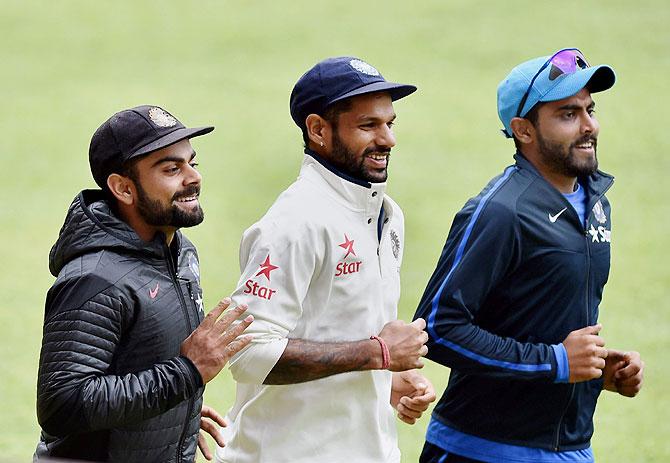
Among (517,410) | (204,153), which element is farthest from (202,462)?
(204,153)

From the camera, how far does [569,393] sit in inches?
173

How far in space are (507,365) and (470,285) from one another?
0.28 m

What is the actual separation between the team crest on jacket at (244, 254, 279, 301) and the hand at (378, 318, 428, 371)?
0.38 metres

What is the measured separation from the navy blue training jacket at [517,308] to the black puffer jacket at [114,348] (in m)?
0.84

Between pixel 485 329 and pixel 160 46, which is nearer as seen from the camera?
pixel 485 329

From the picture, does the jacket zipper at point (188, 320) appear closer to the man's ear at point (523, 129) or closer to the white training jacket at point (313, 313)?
the white training jacket at point (313, 313)

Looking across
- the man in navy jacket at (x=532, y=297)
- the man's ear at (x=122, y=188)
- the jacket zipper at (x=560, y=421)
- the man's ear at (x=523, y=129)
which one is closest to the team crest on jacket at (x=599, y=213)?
the man in navy jacket at (x=532, y=297)

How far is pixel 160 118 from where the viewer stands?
4.12 meters

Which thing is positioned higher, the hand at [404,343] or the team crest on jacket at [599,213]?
the team crest on jacket at [599,213]

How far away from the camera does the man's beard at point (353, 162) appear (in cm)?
417

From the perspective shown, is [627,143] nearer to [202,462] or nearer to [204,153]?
[204,153]

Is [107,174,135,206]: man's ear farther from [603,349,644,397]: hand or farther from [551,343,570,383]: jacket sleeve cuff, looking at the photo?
[603,349,644,397]: hand

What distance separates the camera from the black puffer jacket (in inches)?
146

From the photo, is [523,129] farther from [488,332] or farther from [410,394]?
[410,394]
